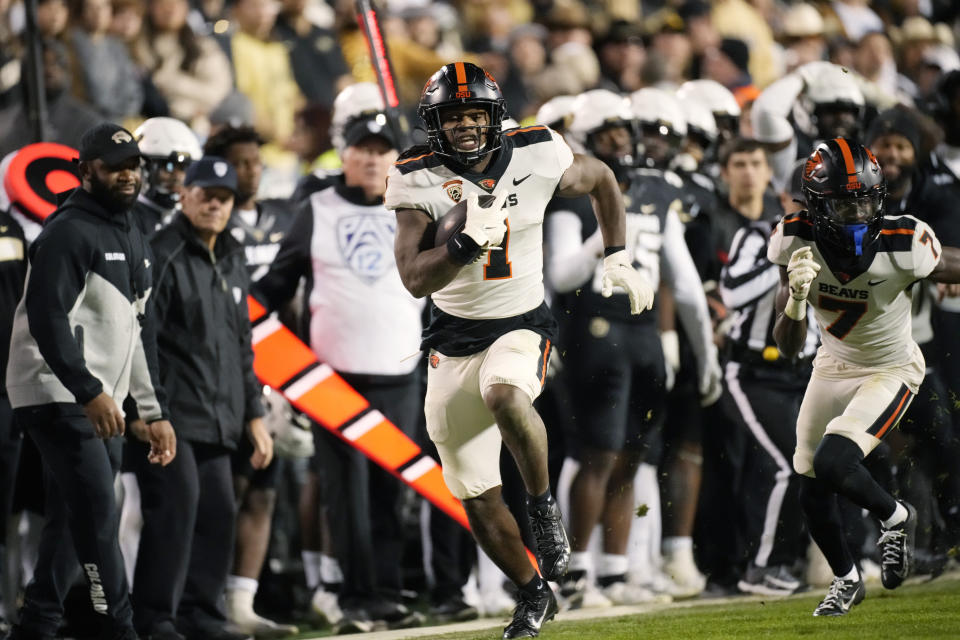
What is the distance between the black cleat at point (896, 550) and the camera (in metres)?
6.50

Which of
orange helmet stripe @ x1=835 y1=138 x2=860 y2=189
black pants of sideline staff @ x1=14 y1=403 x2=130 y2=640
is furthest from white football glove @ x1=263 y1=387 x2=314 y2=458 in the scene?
orange helmet stripe @ x1=835 y1=138 x2=860 y2=189

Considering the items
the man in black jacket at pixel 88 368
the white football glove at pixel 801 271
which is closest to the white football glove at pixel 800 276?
the white football glove at pixel 801 271

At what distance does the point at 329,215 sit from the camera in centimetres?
785

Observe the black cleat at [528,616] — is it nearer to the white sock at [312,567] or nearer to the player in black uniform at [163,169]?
the white sock at [312,567]

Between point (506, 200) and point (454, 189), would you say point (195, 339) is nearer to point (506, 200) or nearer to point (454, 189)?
point (454, 189)

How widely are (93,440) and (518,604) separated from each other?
5.85 ft

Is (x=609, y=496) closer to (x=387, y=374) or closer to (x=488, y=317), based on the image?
(x=387, y=374)

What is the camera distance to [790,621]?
6.57 m

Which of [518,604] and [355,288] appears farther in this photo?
[355,288]

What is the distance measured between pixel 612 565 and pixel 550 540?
78.9 inches

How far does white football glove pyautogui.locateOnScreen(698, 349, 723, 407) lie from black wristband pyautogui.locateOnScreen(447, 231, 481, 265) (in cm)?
279

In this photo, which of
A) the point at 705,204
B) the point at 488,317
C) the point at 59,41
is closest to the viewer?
the point at 488,317

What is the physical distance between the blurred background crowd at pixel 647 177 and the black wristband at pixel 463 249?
227cm

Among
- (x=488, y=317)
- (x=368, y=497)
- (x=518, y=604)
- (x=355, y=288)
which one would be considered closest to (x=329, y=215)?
(x=355, y=288)
